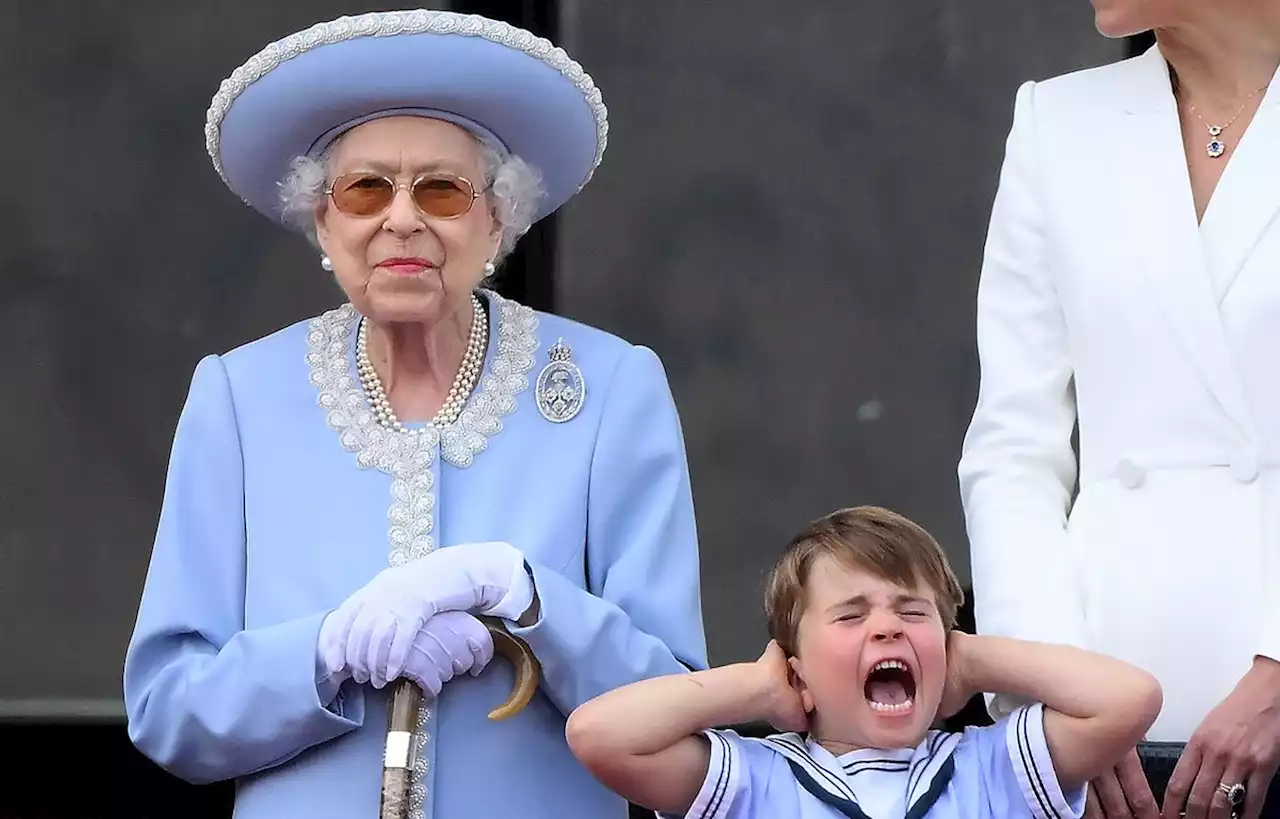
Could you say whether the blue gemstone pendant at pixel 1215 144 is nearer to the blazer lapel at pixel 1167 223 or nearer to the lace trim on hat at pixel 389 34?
the blazer lapel at pixel 1167 223

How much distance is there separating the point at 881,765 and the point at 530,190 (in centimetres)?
99

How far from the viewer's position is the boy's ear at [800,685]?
9.65 feet

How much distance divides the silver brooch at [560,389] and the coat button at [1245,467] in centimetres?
89

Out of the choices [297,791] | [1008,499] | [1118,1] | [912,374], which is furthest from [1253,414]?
[912,374]

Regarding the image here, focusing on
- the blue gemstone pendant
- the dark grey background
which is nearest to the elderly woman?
the blue gemstone pendant

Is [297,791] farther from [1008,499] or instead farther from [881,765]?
[1008,499]

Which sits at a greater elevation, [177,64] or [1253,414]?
[177,64]

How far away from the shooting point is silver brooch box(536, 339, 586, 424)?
3268mm

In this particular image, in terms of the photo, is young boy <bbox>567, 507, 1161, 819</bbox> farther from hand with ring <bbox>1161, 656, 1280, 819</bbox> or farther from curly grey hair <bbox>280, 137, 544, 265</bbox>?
curly grey hair <bbox>280, 137, 544, 265</bbox>

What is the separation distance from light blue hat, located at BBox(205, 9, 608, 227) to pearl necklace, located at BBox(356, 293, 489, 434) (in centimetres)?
25

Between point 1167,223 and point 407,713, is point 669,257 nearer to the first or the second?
point 1167,223

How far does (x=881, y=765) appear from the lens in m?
2.88

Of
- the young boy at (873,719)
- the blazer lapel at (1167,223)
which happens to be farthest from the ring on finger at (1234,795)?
the blazer lapel at (1167,223)

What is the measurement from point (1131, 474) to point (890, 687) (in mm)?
496
